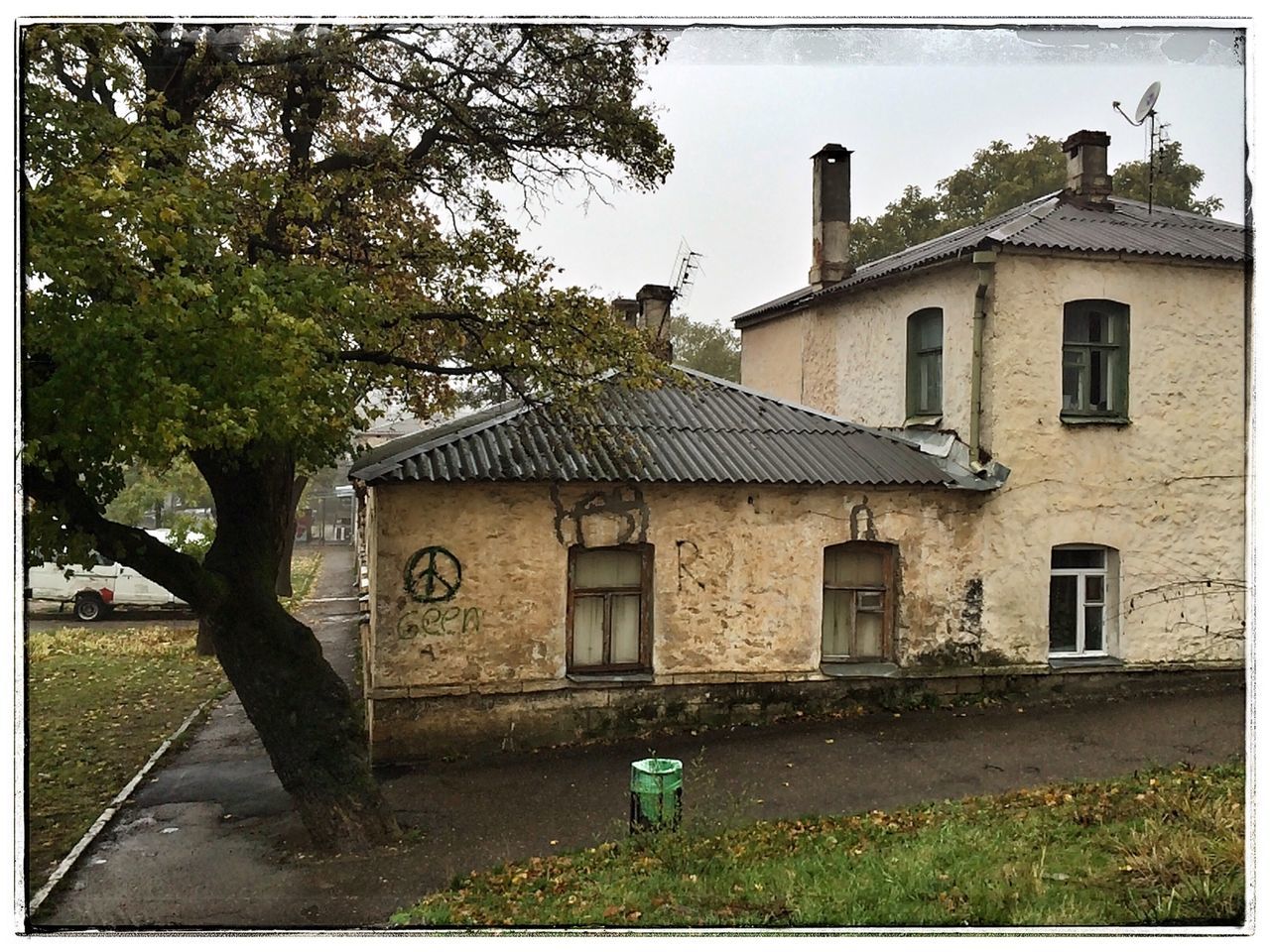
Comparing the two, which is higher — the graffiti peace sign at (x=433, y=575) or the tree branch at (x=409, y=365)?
the tree branch at (x=409, y=365)

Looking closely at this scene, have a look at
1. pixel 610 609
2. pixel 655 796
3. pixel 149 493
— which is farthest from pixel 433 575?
pixel 655 796

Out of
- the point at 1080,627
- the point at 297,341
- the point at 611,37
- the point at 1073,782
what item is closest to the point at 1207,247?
the point at 1080,627

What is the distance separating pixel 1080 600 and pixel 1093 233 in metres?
4.32

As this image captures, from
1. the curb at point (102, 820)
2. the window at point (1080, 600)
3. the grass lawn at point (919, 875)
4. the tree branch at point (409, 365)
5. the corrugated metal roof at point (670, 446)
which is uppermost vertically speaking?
the tree branch at point (409, 365)

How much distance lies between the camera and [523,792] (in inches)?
331

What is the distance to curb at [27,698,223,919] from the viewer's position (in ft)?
20.4

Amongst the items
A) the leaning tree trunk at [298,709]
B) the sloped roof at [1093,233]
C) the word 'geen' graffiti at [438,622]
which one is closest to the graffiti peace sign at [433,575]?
the word 'geen' graffiti at [438,622]

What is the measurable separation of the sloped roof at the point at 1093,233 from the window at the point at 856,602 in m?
3.64

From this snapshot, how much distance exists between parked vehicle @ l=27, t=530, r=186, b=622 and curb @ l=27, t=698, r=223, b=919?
1489mm

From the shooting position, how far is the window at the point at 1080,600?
11.1 metres

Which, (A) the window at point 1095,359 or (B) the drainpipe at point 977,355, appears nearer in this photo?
(B) the drainpipe at point 977,355

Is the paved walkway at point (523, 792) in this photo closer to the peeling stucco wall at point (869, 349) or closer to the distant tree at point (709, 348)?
the peeling stucco wall at point (869, 349)

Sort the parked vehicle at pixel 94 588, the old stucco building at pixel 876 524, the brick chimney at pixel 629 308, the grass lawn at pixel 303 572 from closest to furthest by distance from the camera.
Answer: the parked vehicle at pixel 94 588
the old stucco building at pixel 876 524
the brick chimney at pixel 629 308
the grass lawn at pixel 303 572

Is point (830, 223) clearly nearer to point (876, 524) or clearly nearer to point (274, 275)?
point (876, 524)
